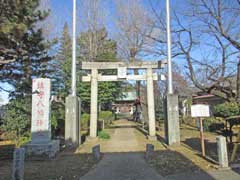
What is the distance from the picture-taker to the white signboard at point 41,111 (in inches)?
409

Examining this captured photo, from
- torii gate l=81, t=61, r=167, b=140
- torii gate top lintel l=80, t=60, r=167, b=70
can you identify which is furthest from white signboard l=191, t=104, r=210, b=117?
torii gate top lintel l=80, t=60, r=167, b=70

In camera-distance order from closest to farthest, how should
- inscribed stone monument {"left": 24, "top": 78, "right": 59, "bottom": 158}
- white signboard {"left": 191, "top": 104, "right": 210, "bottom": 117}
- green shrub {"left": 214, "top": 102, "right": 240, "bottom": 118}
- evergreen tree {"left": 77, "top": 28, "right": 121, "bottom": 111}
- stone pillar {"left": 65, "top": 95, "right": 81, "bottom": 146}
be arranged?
1. white signboard {"left": 191, "top": 104, "right": 210, "bottom": 117}
2. inscribed stone monument {"left": 24, "top": 78, "right": 59, "bottom": 158}
3. green shrub {"left": 214, "top": 102, "right": 240, "bottom": 118}
4. stone pillar {"left": 65, "top": 95, "right": 81, "bottom": 146}
5. evergreen tree {"left": 77, "top": 28, "right": 121, "bottom": 111}

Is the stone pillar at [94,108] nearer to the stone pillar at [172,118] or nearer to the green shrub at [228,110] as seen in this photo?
the stone pillar at [172,118]

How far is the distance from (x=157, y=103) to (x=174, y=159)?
73.0 ft

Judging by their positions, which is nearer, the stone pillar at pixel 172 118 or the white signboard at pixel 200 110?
the white signboard at pixel 200 110

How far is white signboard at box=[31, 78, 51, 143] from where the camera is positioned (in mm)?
10391

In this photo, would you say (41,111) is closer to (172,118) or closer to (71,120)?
(71,120)

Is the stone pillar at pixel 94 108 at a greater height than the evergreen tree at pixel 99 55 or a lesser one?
lesser

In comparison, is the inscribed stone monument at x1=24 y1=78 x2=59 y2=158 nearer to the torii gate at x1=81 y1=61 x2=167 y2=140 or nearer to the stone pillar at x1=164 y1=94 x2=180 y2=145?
the torii gate at x1=81 y1=61 x2=167 y2=140

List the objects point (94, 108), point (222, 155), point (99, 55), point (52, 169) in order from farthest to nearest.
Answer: point (99, 55), point (94, 108), point (52, 169), point (222, 155)

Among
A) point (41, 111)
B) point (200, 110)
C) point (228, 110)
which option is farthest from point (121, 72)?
point (200, 110)

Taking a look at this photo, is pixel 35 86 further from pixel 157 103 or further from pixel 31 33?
pixel 157 103

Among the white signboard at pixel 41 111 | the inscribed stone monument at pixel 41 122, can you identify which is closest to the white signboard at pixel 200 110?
the inscribed stone monument at pixel 41 122

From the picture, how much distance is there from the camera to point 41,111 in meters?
10.6
